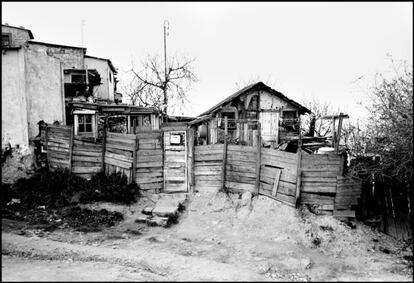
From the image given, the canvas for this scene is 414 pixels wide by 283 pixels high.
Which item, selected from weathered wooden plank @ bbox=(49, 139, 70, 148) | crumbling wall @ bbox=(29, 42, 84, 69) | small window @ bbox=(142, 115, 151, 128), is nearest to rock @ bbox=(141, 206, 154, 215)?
weathered wooden plank @ bbox=(49, 139, 70, 148)

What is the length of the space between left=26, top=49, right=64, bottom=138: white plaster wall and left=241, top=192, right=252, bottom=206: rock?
907 cm

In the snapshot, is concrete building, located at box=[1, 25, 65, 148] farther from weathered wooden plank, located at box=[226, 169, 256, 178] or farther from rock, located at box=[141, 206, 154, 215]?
weathered wooden plank, located at box=[226, 169, 256, 178]

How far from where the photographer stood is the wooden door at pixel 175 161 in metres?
12.8

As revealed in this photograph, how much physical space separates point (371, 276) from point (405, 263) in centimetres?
156

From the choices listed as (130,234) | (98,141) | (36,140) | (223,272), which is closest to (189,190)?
(130,234)

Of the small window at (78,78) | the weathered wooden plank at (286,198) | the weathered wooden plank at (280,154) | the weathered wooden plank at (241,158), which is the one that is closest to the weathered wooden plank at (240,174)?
the weathered wooden plank at (241,158)

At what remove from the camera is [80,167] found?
13.4 metres

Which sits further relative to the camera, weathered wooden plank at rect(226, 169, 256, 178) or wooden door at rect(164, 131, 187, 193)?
wooden door at rect(164, 131, 187, 193)

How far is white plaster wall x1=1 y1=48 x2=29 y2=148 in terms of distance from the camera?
1304 cm

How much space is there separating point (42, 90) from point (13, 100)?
55.4 inches

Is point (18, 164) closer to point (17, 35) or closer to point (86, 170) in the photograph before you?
point (86, 170)

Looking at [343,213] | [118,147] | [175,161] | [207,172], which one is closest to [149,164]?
[175,161]

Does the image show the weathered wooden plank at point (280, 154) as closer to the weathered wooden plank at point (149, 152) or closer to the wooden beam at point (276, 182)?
the wooden beam at point (276, 182)

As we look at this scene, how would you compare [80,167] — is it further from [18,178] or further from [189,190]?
[189,190]
